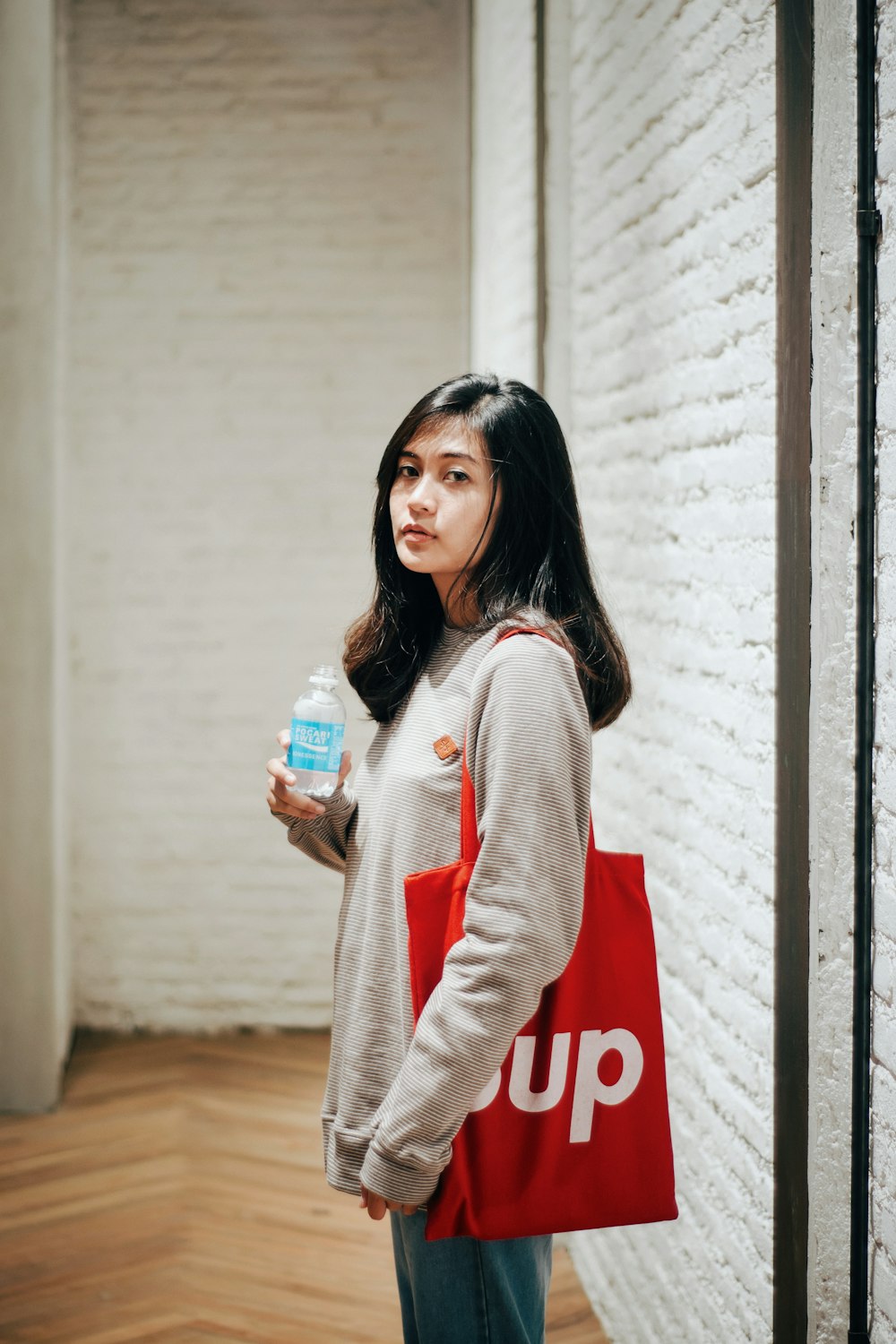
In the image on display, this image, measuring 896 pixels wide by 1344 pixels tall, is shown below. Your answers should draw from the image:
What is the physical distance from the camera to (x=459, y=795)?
3.98 feet

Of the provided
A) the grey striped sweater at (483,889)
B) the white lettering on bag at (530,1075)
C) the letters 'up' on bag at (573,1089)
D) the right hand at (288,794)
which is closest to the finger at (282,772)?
the right hand at (288,794)

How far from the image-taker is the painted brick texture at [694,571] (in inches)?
59.1

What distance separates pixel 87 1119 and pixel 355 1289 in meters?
1.13

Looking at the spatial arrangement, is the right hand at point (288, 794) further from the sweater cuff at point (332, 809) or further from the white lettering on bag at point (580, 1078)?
the white lettering on bag at point (580, 1078)

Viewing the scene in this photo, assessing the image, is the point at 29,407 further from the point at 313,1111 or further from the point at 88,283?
the point at 313,1111

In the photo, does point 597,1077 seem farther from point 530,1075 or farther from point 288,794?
point 288,794

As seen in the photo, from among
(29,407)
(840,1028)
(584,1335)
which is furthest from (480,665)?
(29,407)

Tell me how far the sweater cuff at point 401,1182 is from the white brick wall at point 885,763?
45cm

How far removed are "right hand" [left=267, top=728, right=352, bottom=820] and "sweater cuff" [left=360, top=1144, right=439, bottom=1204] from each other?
1.27 ft

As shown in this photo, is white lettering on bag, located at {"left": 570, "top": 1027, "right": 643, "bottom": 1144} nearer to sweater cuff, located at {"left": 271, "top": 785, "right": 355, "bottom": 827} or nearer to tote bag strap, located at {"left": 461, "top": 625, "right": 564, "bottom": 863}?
tote bag strap, located at {"left": 461, "top": 625, "right": 564, "bottom": 863}

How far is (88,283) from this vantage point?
3.87 meters

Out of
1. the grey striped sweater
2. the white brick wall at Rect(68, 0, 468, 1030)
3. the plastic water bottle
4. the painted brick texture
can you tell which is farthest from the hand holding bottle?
the white brick wall at Rect(68, 0, 468, 1030)

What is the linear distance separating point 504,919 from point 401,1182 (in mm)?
273

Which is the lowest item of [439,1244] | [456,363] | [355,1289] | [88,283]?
[355,1289]
